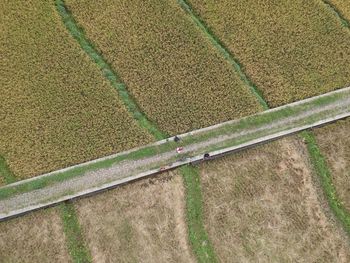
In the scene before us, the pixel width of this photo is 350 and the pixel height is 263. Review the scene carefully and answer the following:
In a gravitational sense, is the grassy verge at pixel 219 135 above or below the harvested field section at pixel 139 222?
above

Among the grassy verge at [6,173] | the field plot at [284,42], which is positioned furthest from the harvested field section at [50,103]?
the field plot at [284,42]

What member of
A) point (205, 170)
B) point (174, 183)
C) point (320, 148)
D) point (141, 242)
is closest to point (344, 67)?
point (320, 148)

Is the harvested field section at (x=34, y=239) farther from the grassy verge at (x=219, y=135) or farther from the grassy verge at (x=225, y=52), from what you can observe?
the grassy verge at (x=225, y=52)

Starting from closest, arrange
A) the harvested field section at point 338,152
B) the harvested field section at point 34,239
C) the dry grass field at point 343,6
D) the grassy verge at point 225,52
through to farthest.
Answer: the harvested field section at point 34,239, the harvested field section at point 338,152, the grassy verge at point 225,52, the dry grass field at point 343,6

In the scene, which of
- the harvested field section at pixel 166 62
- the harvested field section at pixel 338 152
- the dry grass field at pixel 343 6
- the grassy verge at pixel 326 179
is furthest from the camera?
the dry grass field at pixel 343 6

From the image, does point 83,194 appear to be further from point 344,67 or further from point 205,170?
point 344,67

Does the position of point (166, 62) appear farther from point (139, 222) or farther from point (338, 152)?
point (338, 152)
